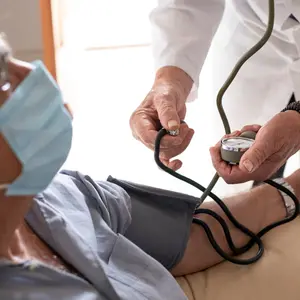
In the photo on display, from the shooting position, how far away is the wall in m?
1.53

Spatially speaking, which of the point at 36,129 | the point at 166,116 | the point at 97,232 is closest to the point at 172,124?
Answer: the point at 166,116

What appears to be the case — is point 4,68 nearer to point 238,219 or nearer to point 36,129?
point 36,129

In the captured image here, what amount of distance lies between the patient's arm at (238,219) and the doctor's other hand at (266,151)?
0.04m

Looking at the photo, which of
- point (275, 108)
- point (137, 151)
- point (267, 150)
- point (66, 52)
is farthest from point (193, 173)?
point (66, 52)

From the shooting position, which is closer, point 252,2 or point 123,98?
point 252,2

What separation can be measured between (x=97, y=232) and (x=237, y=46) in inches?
28.3

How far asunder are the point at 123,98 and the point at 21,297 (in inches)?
79.3

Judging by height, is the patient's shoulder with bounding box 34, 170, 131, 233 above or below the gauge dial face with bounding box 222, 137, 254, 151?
below

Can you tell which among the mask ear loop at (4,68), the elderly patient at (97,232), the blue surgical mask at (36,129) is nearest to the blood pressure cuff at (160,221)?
the elderly patient at (97,232)

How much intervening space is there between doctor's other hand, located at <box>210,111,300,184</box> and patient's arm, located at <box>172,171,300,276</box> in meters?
0.04

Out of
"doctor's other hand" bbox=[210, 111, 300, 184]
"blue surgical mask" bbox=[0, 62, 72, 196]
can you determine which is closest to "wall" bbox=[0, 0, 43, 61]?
"doctor's other hand" bbox=[210, 111, 300, 184]

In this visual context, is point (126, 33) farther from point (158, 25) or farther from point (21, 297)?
point (21, 297)

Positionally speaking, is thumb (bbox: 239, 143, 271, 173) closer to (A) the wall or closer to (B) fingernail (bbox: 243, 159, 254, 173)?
(B) fingernail (bbox: 243, 159, 254, 173)

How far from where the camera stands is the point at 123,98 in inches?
108
